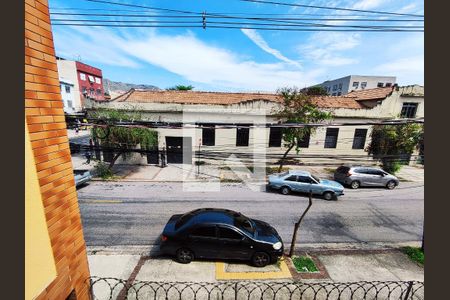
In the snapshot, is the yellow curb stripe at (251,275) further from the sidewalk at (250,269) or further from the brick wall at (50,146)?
the brick wall at (50,146)

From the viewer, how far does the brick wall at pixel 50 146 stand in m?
2.34

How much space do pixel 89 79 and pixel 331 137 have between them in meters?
54.6

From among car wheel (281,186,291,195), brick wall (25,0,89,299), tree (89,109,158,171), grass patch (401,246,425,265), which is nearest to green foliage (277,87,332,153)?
car wheel (281,186,291,195)

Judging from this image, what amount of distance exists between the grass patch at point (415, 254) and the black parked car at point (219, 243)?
494 cm

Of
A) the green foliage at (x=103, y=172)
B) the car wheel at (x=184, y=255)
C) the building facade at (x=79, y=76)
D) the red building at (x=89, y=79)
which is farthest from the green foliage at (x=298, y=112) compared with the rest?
the red building at (x=89, y=79)

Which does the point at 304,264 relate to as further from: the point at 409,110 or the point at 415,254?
A: the point at 409,110

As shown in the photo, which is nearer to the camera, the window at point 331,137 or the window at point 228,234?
the window at point 228,234

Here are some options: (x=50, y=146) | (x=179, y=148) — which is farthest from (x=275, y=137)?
(x=50, y=146)

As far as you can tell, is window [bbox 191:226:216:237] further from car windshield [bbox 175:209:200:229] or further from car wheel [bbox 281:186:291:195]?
car wheel [bbox 281:186:291:195]

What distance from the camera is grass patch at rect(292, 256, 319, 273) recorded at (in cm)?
667

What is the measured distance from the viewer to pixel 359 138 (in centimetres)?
1953

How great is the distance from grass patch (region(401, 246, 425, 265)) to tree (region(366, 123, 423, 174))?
11.9 meters

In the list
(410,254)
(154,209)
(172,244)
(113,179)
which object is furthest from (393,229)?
(113,179)

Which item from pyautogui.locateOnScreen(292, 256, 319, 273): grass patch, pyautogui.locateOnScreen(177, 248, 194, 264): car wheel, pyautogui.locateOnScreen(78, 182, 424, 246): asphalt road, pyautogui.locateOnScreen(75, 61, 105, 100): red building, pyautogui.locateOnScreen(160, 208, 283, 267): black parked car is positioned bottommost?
pyautogui.locateOnScreen(78, 182, 424, 246): asphalt road
